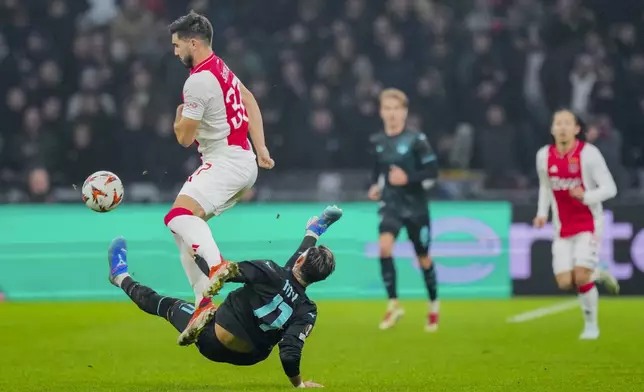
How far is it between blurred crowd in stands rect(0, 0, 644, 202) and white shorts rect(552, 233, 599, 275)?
16.4ft

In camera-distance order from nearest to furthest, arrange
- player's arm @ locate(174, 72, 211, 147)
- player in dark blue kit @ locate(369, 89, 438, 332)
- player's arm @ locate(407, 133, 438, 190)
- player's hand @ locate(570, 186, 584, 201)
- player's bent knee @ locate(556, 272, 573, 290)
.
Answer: player's arm @ locate(174, 72, 211, 147)
player's hand @ locate(570, 186, 584, 201)
player's bent knee @ locate(556, 272, 573, 290)
player's arm @ locate(407, 133, 438, 190)
player in dark blue kit @ locate(369, 89, 438, 332)

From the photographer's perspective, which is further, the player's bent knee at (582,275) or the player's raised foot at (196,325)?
the player's bent knee at (582,275)

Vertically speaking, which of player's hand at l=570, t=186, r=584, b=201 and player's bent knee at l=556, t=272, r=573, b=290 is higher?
player's hand at l=570, t=186, r=584, b=201

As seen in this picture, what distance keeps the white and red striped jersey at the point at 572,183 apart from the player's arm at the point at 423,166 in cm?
116

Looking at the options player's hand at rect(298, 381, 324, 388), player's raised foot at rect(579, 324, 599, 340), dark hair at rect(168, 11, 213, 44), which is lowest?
player's raised foot at rect(579, 324, 599, 340)

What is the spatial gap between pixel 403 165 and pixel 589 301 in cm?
229

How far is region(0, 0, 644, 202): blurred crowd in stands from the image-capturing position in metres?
16.4

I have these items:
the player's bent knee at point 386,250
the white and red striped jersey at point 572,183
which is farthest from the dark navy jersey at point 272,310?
the player's bent knee at point 386,250

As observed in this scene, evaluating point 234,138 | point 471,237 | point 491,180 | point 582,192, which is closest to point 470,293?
point 471,237

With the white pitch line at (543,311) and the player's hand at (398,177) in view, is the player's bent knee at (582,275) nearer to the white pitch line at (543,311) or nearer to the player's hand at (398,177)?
the white pitch line at (543,311)

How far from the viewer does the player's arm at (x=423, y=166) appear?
38.1 ft

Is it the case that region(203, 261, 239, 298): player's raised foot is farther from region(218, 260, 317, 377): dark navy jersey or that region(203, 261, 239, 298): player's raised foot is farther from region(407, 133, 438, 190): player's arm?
region(407, 133, 438, 190): player's arm

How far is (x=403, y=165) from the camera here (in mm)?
11797

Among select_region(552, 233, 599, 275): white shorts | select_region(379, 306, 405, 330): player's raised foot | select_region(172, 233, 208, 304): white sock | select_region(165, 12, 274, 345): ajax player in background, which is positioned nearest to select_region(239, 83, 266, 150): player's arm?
select_region(165, 12, 274, 345): ajax player in background
